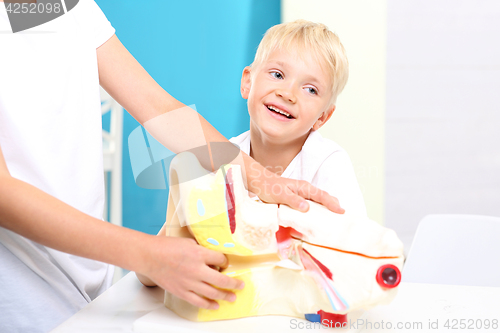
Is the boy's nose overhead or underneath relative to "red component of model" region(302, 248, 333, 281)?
overhead

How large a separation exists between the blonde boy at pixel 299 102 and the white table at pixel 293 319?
0.22m

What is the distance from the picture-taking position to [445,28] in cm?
201

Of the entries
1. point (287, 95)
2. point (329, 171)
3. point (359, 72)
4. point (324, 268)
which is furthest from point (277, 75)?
point (359, 72)

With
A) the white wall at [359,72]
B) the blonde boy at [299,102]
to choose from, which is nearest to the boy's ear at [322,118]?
the blonde boy at [299,102]

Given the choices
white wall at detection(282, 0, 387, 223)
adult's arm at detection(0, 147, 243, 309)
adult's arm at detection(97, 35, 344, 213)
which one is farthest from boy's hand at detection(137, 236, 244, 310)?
white wall at detection(282, 0, 387, 223)

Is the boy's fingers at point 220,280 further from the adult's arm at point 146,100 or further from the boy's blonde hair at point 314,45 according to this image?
the boy's blonde hair at point 314,45

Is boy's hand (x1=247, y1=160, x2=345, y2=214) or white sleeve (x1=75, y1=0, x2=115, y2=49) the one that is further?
white sleeve (x1=75, y1=0, x2=115, y2=49)

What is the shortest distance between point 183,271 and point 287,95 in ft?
1.38

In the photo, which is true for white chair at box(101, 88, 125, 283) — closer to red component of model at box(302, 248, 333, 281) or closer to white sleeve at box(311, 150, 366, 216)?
white sleeve at box(311, 150, 366, 216)

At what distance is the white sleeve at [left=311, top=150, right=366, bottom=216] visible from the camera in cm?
75

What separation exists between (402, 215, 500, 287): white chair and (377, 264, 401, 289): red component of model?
1.61 feet

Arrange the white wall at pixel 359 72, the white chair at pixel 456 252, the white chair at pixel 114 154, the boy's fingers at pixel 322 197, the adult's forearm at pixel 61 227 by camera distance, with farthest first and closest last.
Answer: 1. the white wall at pixel 359 72
2. the white chair at pixel 114 154
3. the white chair at pixel 456 252
4. the boy's fingers at pixel 322 197
5. the adult's forearm at pixel 61 227

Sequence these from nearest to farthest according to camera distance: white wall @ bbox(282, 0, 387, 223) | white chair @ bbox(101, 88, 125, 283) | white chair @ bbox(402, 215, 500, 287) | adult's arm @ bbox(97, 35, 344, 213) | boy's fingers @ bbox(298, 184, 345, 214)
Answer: boy's fingers @ bbox(298, 184, 345, 214), adult's arm @ bbox(97, 35, 344, 213), white chair @ bbox(402, 215, 500, 287), white chair @ bbox(101, 88, 125, 283), white wall @ bbox(282, 0, 387, 223)

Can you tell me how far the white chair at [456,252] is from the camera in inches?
36.1
